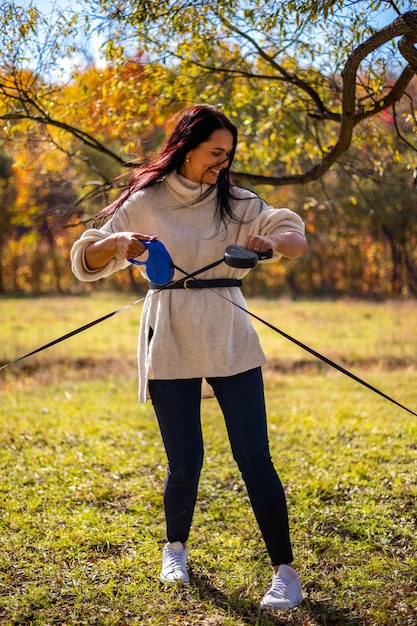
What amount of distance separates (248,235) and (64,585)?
162cm

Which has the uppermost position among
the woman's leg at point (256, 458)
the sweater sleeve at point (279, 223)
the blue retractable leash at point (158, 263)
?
the sweater sleeve at point (279, 223)

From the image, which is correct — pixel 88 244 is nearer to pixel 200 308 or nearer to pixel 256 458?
pixel 200 308

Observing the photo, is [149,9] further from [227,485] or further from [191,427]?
[227,485]

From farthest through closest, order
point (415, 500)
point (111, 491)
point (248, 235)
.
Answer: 1. point (111, 491)
2. point (415, 500)
3. point (248, 235)

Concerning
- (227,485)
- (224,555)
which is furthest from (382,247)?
(224,555)

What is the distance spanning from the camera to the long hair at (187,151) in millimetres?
2789

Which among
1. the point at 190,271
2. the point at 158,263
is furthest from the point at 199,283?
the point at 158,263

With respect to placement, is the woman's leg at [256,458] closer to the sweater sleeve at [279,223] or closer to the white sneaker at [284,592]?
the white sneaker at [284,592]

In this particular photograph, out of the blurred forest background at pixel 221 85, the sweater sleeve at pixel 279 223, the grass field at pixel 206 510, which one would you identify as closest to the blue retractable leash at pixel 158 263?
the sweater sleeve at pixel 279 223

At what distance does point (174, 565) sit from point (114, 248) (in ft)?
4.35

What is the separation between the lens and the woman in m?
2.73

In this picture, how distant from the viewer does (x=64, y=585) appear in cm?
303

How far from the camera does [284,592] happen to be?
273 cm

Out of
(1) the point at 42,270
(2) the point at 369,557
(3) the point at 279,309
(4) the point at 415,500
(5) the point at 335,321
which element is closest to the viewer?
(2) the point at 369,557
